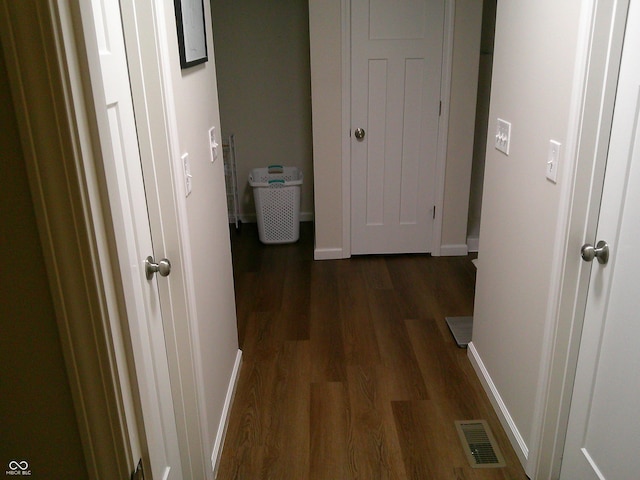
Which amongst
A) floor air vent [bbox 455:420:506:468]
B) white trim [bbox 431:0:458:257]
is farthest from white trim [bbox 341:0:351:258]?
floor air vent [bbox 455:420:506:468]

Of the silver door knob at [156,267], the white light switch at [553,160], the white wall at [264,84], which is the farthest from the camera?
the white wall at [264,84]

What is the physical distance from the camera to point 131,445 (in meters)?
0.73

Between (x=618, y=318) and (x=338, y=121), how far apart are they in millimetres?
2370

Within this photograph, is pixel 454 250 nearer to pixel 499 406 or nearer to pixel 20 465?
pixel 499 406

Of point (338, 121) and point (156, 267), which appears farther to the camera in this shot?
point (338, 121)

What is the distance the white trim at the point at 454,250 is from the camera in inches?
153

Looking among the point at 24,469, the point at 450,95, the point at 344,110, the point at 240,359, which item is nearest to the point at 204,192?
the point at 240,359

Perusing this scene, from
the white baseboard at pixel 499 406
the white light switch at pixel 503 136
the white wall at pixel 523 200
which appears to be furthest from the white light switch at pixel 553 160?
the white baseboard at pixel 499 406

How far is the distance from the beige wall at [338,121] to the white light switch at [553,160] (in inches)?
76.3

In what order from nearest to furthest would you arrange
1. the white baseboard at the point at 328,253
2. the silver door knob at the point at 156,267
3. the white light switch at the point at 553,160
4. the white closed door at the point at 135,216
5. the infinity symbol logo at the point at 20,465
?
the infinity symbol logo at the point at 20,465
the white closed door at the point at 135,216
the silver door knob at the point at 156,267
the white light switch at the point at 553,160
the white baseboard at the point at 328,253

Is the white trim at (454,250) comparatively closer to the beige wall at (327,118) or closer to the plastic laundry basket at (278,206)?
the beige wall at (327,118)

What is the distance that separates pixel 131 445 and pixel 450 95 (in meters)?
3.24

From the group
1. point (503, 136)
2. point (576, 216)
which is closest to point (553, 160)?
point (576, 216)

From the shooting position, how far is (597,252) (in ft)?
5.21
